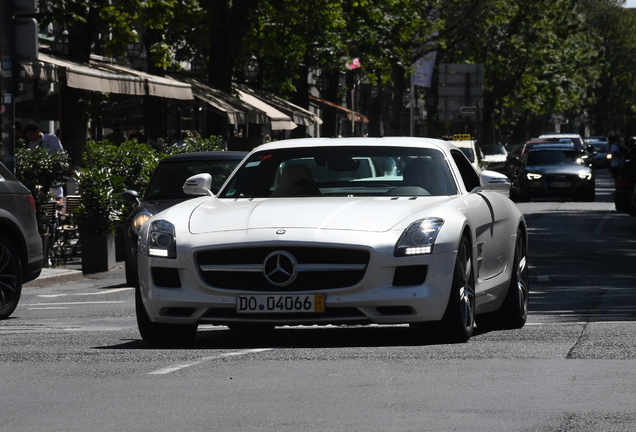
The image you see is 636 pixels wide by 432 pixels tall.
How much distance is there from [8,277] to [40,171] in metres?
6.61

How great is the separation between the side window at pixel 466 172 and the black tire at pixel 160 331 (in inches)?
92.7

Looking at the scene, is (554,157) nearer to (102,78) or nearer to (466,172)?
(102,78)

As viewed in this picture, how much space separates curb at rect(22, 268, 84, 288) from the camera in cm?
1725

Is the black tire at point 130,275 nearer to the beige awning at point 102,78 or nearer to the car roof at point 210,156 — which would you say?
the car roof at point 210,156

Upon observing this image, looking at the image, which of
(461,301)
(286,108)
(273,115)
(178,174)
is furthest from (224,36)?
(461,301)

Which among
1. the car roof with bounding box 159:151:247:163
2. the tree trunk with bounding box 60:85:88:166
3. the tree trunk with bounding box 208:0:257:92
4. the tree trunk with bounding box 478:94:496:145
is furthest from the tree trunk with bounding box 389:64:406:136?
the car roof with bounding box 159:151:247:163

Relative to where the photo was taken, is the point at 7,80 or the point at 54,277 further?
the point at 54,277

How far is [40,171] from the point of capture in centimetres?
1891

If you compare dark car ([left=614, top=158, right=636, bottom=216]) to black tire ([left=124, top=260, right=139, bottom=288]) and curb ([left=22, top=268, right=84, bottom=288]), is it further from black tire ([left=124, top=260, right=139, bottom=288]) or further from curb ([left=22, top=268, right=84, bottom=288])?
black tire ([left=124, top=260, right=139, bottom=288])

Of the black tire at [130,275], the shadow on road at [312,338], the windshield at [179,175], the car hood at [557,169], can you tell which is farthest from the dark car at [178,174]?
the car hood at [557,169]

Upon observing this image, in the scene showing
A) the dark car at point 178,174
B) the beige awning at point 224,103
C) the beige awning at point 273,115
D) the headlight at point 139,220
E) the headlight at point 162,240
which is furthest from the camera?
the beige awning at point 273,115

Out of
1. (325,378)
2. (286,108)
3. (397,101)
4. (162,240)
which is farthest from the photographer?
(397,101)

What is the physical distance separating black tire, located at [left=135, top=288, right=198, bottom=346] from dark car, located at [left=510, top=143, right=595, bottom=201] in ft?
96.4

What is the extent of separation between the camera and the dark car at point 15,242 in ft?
40.8
